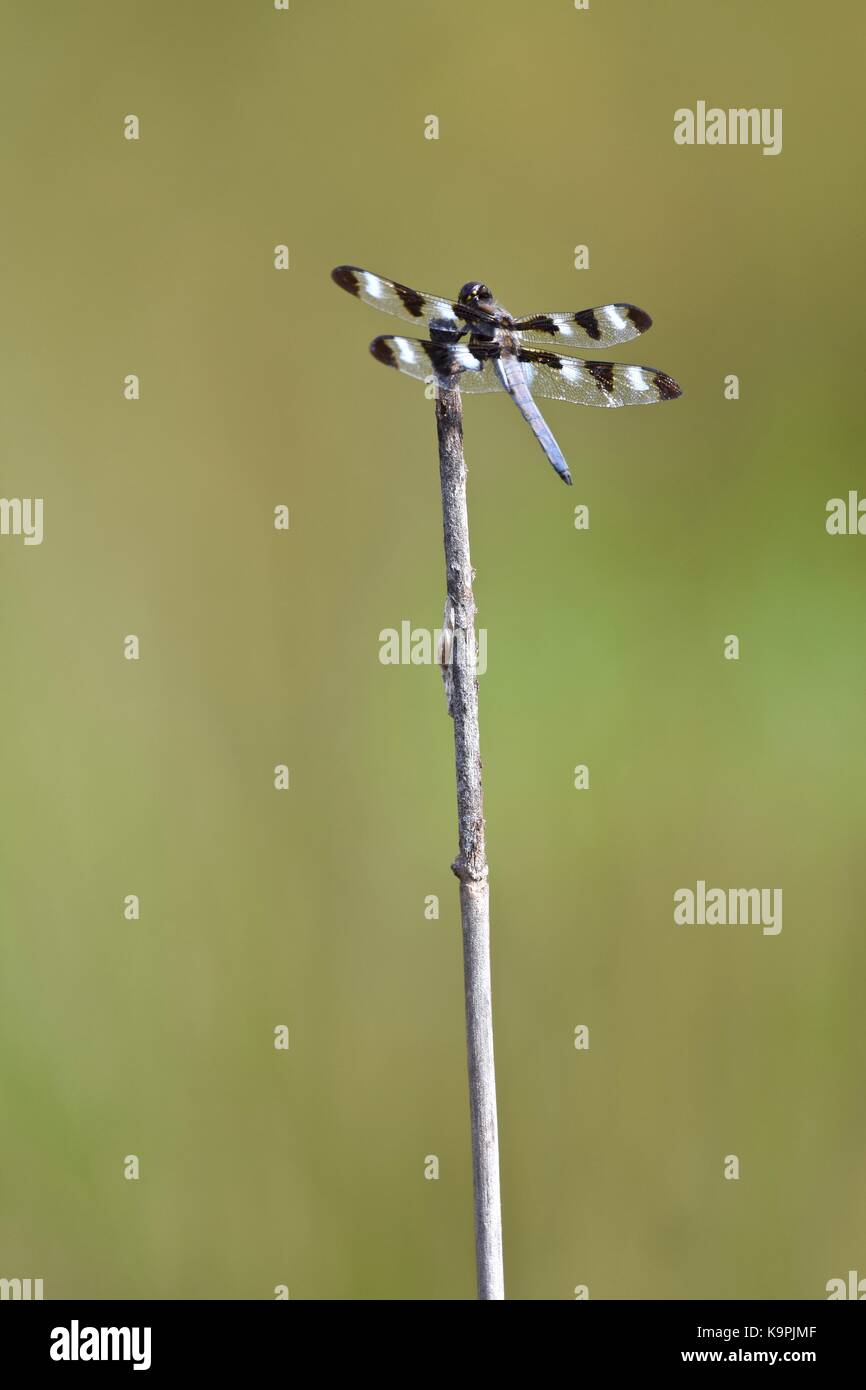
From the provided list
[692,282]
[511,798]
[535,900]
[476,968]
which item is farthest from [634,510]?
[476,968]

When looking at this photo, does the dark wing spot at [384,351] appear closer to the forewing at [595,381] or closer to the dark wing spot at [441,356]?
the dark wing spot at [441,356]

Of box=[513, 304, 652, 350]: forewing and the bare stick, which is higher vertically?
box=[513, 304, 652, 350]: forewing

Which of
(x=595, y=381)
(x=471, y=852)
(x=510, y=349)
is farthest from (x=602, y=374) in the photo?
(x=471, y=852)

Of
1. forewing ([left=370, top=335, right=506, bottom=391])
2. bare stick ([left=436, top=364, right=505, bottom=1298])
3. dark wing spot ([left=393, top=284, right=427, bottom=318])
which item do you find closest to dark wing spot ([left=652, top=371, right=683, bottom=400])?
forewing ([left=370, top=335, right=506, bottom=391])

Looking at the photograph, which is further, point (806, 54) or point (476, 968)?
point (806, 54)

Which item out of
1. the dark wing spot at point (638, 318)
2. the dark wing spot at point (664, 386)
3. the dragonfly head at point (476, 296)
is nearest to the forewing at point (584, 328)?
the dark wing spot at point (638, 318)

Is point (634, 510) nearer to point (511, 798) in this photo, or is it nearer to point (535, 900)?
point (511, 798)

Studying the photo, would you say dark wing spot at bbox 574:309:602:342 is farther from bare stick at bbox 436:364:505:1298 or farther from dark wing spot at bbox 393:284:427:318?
bare stick at bbox 436:364:505:1298
